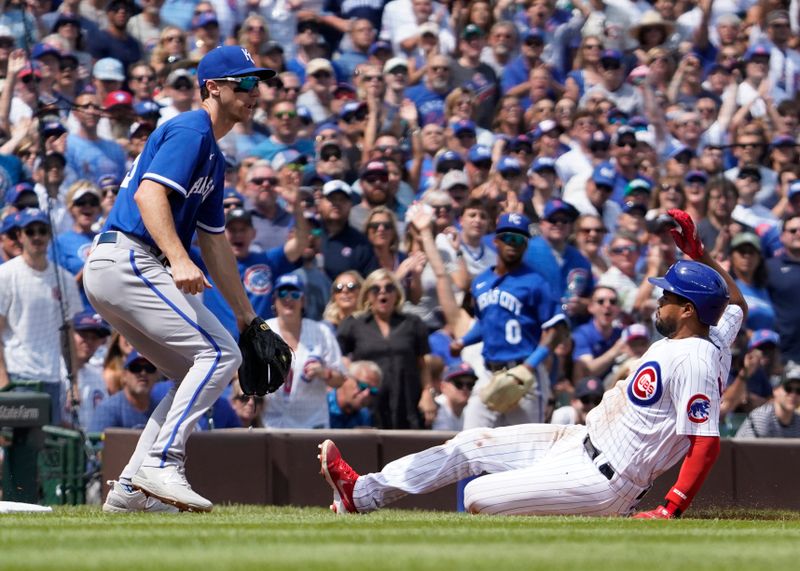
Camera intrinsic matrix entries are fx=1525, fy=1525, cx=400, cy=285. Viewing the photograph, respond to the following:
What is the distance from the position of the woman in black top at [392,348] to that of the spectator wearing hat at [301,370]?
0.24 meters

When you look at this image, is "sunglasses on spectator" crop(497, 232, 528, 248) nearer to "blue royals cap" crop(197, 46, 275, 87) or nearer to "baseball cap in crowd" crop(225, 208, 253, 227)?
"baseball cap in crowd" crop(225, 208, 253, 227)

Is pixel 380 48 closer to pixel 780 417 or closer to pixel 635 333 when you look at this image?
pixel 635 333

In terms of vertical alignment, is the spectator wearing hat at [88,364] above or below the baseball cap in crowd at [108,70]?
below

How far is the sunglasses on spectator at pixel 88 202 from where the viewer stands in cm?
1132

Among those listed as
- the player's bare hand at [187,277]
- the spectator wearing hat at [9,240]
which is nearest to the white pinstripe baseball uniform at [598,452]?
the player's bare hand at [187,277]

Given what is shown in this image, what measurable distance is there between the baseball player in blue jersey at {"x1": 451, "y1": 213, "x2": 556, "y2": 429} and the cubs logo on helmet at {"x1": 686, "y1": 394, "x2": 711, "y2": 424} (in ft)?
11.7

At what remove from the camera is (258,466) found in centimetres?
905

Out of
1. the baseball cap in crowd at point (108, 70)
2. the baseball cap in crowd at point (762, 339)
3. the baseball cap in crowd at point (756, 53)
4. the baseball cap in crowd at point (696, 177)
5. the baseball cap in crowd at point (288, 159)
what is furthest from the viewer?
the baseball cap in crowd at point (756, 53)

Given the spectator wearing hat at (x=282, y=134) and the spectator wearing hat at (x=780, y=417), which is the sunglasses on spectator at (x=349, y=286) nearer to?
the spectator wearing hat at (x=282, y=134)

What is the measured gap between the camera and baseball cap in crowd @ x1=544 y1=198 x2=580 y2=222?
12.4 metres

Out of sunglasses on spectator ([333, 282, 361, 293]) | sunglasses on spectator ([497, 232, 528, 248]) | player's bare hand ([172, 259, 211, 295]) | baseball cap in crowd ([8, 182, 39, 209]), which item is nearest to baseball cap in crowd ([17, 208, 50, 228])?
baseball cap in crowd ([8, 182, 39, 209])

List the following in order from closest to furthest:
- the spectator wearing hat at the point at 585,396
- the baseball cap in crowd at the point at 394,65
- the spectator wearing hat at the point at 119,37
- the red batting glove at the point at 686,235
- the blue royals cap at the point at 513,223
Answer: the red batting glove at the point at 686,235
the blue royals cap at the point at 513,223
the spectator wearing hat at the point at 585,396
the spectator wearing hat at the point at 119,37
the baseball cap in crowd at the point at 394,65

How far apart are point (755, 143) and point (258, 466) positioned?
7.65 meters

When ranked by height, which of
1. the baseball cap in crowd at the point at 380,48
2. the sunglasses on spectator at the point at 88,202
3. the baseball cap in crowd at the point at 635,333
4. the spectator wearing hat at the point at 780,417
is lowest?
the spectator wearing hat at the point at 780,417
